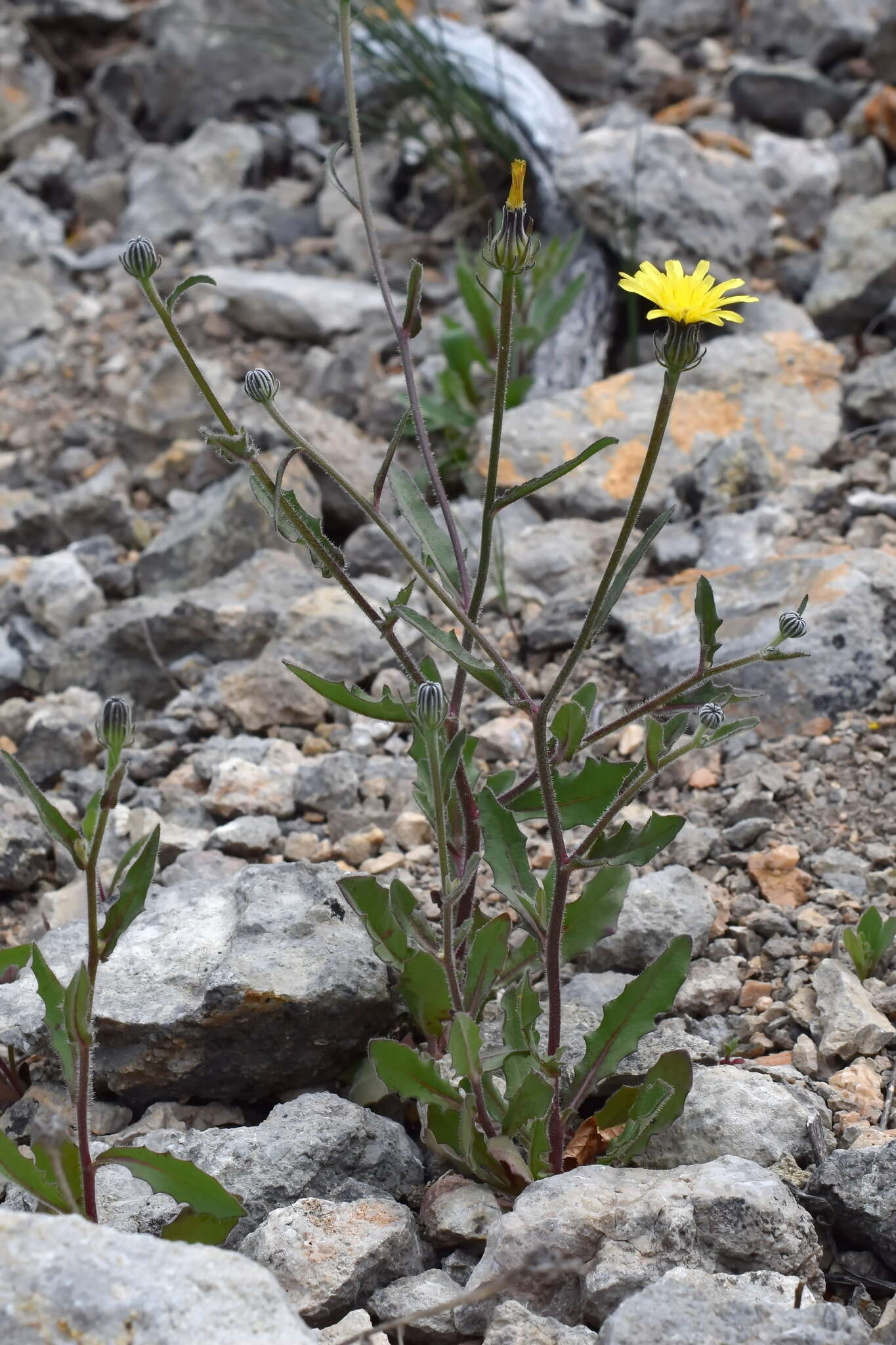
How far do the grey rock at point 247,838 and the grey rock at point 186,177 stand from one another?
13.5 ft

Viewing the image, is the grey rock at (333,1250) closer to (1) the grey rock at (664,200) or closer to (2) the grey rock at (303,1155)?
(2) the grey rock at (303,1155)

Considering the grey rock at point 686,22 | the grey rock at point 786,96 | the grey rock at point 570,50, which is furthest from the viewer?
the grey rock at point 686,22

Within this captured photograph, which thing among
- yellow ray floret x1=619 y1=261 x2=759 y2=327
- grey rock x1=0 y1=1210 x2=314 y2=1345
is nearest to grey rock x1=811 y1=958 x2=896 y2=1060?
grey rock x1=0 y1=1210 x2=314 y2=1345

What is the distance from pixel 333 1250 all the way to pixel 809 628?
75.2 inches

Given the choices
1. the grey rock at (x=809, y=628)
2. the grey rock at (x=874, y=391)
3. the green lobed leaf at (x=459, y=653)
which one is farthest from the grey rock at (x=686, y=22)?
the green lobed leaf at (x=459, y=653)

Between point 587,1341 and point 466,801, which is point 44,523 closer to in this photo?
point 466,801

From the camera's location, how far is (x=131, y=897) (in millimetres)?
1727

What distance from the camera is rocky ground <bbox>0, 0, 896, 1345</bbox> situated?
175 centimetres

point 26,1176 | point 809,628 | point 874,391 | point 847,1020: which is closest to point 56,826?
point 26,1176

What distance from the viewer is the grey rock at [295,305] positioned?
5.12m

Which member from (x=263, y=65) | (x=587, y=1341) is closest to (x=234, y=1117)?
(x=587, y=1341)

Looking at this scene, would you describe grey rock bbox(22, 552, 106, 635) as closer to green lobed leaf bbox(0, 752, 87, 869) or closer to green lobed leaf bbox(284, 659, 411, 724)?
green lobed leaf bbox(284, 659, 411, 724)

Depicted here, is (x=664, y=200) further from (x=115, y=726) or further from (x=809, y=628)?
(x=115, y=726)

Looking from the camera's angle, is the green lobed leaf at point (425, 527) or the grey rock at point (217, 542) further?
the grey rock at point (217, 542)
